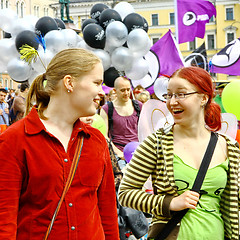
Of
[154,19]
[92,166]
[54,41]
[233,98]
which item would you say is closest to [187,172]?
[92,166]

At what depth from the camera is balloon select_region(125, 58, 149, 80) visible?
26.1 feet

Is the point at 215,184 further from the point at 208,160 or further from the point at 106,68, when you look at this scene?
the point at 106,68

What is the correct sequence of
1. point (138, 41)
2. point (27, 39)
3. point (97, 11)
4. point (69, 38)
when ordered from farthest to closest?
point (97, 11) → point (138, 41) → point (69, 38) → point (27, 39)

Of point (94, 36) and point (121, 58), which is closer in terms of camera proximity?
point (94, 36)

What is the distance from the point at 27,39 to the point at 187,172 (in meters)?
5.57

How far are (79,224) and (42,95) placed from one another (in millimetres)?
620

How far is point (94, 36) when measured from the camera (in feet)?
24.9

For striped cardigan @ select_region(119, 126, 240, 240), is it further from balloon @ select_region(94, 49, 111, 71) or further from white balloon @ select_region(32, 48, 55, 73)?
balloon @ select_region(94, 49, 111, 71)

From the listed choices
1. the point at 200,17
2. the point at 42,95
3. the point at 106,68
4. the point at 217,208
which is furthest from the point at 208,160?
the point at 200,17

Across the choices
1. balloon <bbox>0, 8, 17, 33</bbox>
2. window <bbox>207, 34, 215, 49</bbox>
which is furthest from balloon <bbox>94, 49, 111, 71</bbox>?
window <bbox>207, 34, 215, 49</bbox>

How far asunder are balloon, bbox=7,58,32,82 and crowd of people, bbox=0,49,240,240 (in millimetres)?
5434

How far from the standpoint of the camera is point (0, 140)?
5.60 ft

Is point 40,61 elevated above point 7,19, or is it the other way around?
point 7,19

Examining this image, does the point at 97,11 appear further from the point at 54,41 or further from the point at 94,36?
the point at 54,41
